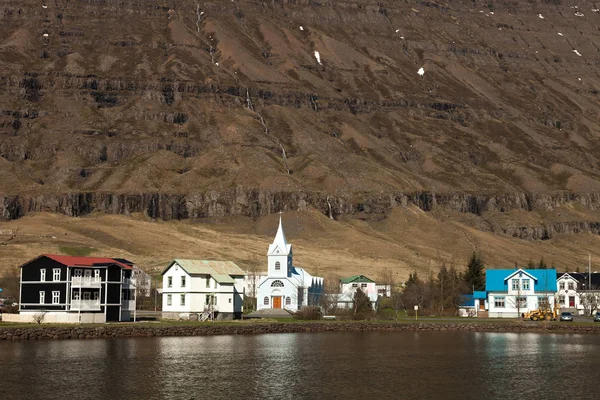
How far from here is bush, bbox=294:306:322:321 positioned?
422ft

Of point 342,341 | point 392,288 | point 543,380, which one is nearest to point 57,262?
point 342,341

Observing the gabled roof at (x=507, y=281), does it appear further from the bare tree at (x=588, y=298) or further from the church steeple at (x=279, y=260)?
the church steeple at (x=279, y=260)

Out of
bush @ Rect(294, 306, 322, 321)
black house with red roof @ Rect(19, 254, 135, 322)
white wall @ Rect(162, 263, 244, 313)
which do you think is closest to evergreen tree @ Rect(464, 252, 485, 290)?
bush @ Rect(294, 306, 322, 321)

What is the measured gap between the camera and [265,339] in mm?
105062

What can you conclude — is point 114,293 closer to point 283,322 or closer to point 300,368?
point 283,322

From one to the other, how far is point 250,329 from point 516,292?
4502 centimetres

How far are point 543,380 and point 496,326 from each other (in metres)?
47.4

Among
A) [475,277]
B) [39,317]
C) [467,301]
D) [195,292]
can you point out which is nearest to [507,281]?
[467,301]

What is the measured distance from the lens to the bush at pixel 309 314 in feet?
422

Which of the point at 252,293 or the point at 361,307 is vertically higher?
the point at 252,293

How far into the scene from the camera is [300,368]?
78.7m

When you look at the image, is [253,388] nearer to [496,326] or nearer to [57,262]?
[57,262]

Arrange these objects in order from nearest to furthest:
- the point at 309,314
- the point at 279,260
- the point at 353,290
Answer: the point at 309,314, the point at 279,260, the point at 353,290

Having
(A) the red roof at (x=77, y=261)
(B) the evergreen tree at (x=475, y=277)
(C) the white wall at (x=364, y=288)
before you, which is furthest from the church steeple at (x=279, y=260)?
(A) the red roof at (x=77, y=261)
